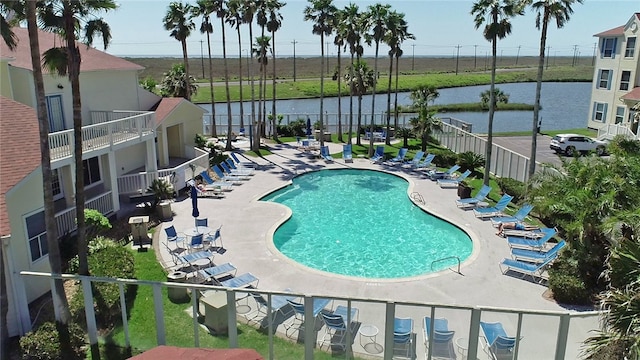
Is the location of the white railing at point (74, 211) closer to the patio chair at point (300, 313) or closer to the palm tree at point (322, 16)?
the patio chair at point (300, 313)

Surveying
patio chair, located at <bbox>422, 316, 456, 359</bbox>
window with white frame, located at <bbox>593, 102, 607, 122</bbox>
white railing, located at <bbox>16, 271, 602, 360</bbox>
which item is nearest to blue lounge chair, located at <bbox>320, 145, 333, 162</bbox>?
white railing, located at <bbox>16, 271, 602, 360</bbox>

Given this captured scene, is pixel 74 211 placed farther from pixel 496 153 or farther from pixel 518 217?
pixel 496 153

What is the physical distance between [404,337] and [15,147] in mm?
11882

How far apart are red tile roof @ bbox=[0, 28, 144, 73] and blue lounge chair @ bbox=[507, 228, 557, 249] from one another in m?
17.1

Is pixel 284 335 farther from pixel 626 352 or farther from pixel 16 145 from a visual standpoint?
pixel 16 145

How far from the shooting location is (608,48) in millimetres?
39719

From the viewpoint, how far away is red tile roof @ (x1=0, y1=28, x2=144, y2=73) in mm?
→ 18141

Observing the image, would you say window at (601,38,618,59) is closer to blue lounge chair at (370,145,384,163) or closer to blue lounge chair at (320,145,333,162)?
blue lounge chair at (370,145,384,163)

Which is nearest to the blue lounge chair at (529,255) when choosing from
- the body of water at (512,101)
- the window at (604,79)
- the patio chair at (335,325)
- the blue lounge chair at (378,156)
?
the patio chair at (335,325)

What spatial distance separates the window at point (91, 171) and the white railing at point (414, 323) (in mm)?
10494

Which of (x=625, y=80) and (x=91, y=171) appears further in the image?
(x=625, y=80)

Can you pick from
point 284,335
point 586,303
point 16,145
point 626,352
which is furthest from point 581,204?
point 16,145

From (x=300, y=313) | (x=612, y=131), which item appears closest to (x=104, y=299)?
(x=300, y=313)

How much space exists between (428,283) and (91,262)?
10529mm
